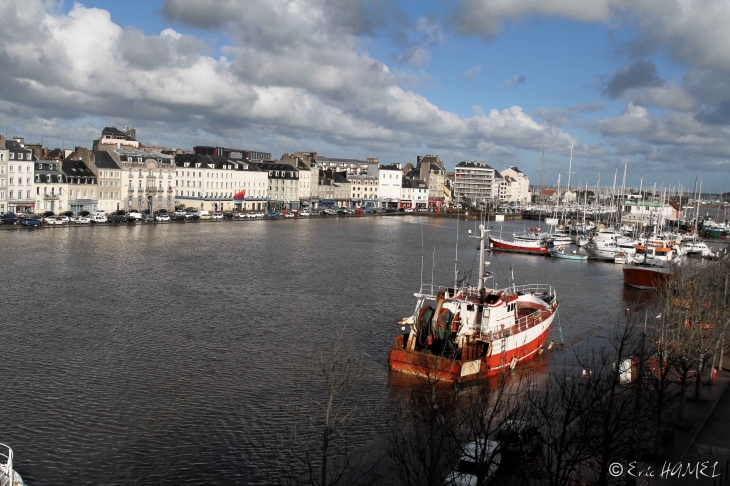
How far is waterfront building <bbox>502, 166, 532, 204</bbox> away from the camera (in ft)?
593

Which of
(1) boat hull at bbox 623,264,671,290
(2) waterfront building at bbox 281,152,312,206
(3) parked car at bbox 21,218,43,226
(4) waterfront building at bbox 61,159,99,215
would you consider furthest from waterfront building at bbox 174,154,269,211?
(1) boat hull at bbox 623,264,671,290

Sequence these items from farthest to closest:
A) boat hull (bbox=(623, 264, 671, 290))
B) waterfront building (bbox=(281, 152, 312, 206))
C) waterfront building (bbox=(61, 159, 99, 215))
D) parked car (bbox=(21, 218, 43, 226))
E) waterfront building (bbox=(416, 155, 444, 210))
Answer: waterfront building (bbox=(416, 155, 444, 210)), waterfront building (bbox=(281, 152, 312, 206)), waterfront building (bbox=(61, 159, 99, 215)), parked car (bbox=(21, 218, 43, 226)), boat hull (bbox=(623, 264, 671, 290))

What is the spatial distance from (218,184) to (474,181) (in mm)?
79352

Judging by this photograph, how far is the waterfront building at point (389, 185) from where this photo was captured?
120 metres

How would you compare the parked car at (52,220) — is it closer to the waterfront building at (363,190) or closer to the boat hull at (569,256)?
the boat hull at (569,256)

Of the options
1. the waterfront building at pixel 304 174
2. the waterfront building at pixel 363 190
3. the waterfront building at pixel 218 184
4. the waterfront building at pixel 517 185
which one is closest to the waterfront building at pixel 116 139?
the waterfront building at pixel 218 184

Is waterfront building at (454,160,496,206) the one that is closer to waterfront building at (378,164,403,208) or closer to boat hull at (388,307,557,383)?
waterfront building at (378,164,403,208)

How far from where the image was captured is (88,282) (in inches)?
1268

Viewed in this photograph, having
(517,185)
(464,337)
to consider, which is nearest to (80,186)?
(464,337)

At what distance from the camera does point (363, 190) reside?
384 feet

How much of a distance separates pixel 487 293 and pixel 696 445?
871cm

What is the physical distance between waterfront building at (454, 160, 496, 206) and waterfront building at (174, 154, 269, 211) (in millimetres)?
67758

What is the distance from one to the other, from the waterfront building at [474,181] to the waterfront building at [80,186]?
95411 mm

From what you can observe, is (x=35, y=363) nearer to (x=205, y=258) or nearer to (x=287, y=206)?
(x=205, y=258)
